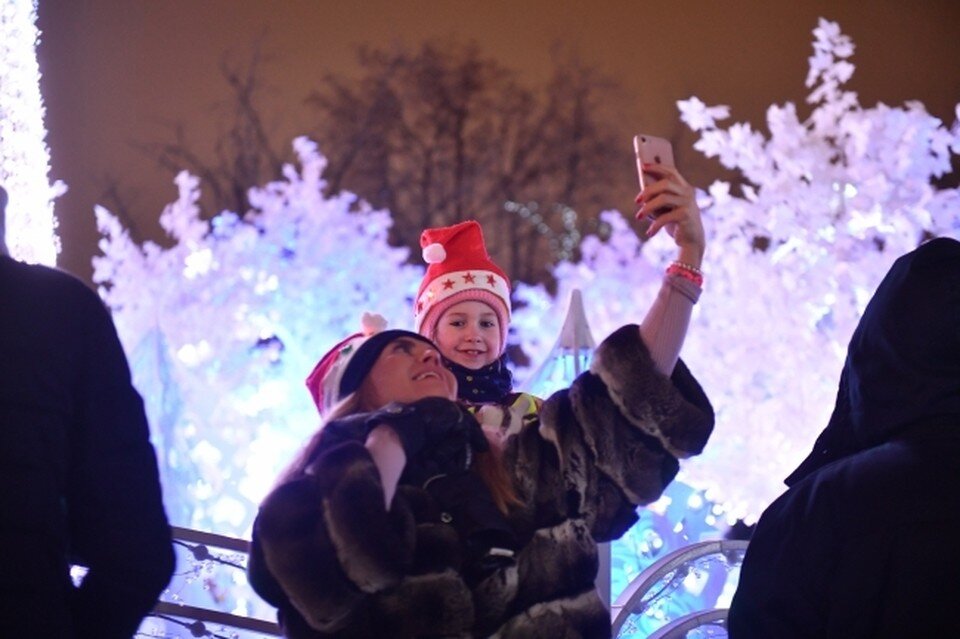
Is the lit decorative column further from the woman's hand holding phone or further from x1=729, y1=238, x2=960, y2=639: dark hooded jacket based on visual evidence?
x1=729, y1=238, x2=960, y2=639: dark hooded jacket

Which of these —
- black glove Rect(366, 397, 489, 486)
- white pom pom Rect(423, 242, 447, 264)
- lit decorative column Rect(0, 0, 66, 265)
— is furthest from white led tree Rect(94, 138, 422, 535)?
black glove Rect(366, 397, 489, 486)

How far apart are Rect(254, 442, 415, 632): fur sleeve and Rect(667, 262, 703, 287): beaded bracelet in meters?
0.68

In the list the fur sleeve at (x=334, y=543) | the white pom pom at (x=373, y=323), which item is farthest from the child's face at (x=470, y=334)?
the fur sleeve at (x=334, y=543)

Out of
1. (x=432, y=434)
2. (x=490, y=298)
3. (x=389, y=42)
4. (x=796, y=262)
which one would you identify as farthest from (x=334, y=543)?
(x=389, y=42)

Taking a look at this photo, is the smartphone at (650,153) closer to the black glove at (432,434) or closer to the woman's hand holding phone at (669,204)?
the woman's hand holding phone at (669,204)

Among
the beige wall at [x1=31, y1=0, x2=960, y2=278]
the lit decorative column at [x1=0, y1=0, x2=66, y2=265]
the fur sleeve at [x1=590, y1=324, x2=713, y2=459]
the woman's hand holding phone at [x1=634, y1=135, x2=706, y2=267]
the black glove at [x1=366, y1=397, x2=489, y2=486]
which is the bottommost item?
the black glove at [x1=366, y1=397, x2=489, y2=486]

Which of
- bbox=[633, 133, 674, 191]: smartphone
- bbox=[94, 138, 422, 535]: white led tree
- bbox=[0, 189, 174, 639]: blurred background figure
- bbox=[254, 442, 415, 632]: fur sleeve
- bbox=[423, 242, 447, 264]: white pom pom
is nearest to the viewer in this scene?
bbox=[0, 189, 174, 639]: blurred background figure

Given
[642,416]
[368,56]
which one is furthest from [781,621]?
[368,56]

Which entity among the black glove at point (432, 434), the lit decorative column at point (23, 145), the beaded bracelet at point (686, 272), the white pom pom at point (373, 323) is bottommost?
the black glove at point (432, 434)

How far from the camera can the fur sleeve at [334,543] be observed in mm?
1834

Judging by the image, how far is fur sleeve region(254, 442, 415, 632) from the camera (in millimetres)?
1834

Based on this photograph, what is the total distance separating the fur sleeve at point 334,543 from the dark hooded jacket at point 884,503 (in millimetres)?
651

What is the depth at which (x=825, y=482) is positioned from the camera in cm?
201

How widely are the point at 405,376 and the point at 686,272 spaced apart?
55cm
